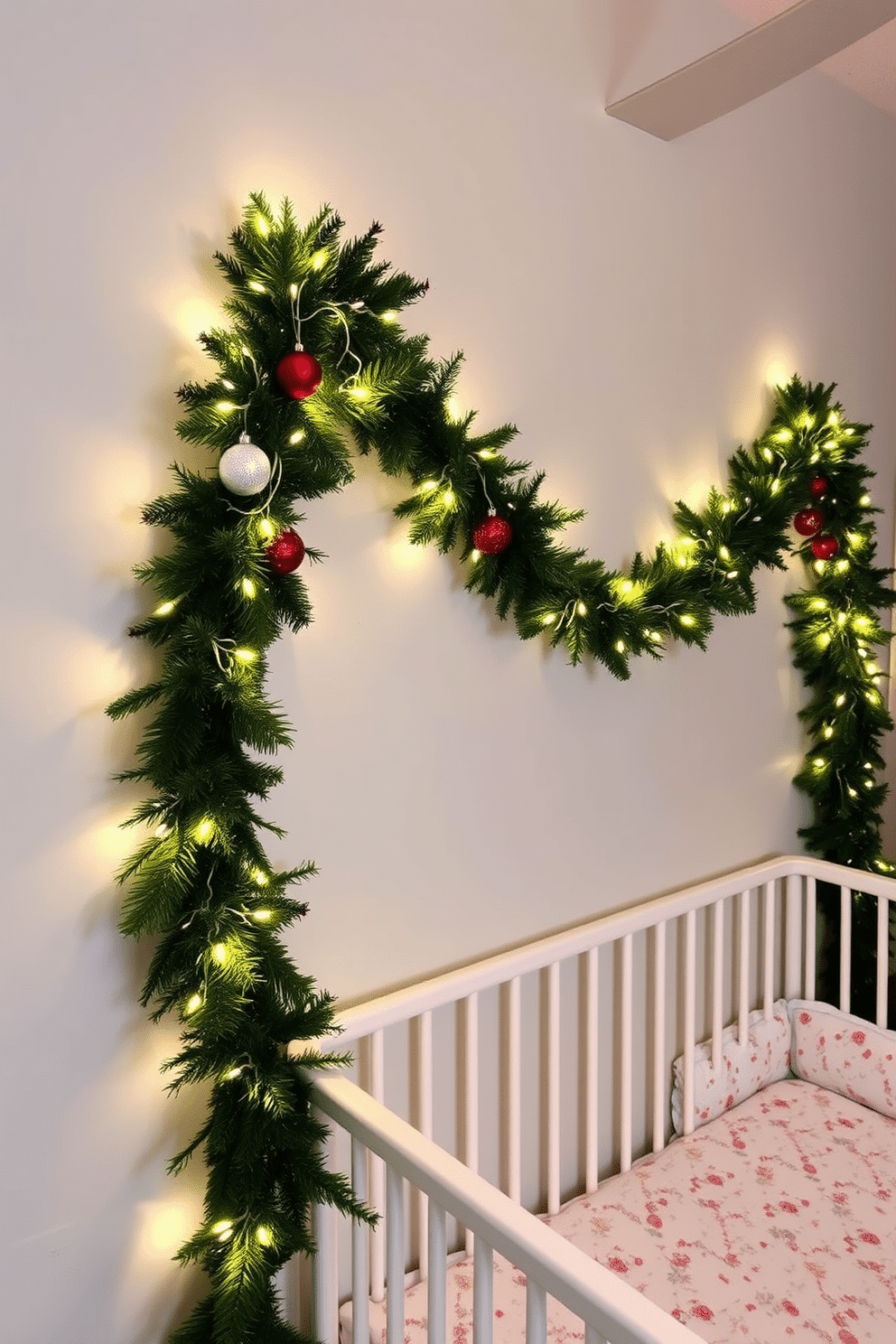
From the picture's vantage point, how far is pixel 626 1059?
1.91m

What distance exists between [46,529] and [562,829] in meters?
1.07

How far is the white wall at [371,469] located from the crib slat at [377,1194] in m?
0.11

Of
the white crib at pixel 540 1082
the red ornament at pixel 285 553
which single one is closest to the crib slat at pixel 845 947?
the white crib at pixel 540 1082

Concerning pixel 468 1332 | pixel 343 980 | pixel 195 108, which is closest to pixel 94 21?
pixel 195 108

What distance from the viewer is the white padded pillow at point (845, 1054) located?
6.82 feet

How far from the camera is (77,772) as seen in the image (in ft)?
4.07

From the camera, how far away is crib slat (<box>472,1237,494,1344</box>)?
107cm

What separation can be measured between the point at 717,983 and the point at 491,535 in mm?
1139

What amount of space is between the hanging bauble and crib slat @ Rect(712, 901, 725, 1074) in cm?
138

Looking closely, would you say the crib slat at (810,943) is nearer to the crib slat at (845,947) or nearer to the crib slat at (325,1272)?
the crib slat at (845,947)

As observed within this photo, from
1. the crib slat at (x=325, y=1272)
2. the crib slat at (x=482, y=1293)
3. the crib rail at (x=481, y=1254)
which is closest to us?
the crib rail at (x=481, y=1254)

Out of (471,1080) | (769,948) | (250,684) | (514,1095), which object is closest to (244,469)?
(250,684)

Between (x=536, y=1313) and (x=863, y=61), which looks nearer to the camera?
(x=536, y=1313)

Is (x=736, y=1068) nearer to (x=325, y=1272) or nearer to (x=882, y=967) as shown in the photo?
(x=882, y=967)
